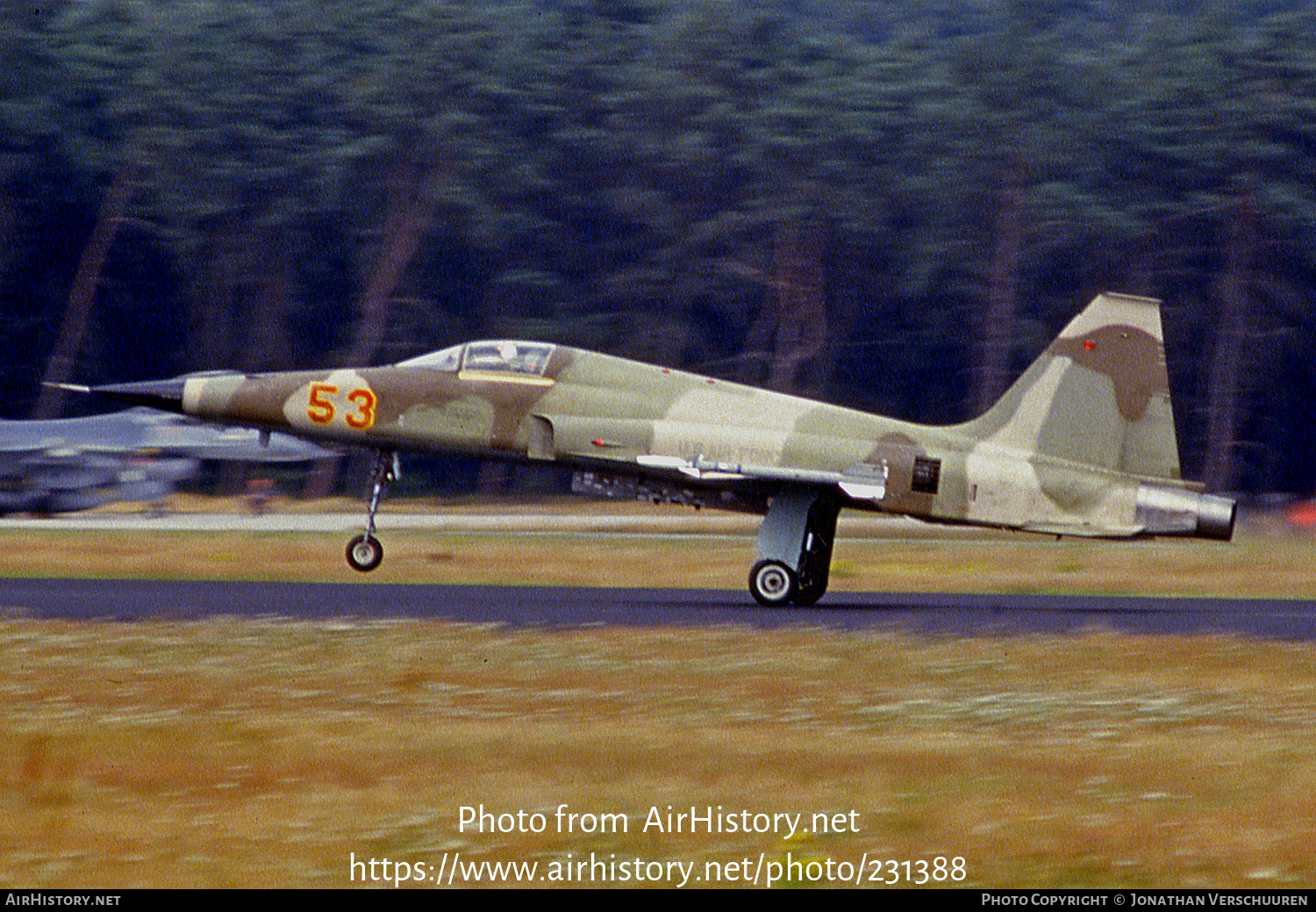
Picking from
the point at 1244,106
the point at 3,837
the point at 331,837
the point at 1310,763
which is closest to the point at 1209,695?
the point at 1310,763

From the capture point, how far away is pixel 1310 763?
34.8 ft

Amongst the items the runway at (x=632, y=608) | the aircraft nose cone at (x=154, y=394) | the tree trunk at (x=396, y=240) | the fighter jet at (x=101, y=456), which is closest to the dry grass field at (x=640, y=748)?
the runway at (x=632, y=608)

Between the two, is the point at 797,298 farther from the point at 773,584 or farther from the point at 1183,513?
the point at 1183,513

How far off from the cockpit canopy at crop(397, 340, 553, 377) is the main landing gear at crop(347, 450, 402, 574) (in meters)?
1.35

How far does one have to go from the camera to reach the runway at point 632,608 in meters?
17.7

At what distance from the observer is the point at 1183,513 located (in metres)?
18.9

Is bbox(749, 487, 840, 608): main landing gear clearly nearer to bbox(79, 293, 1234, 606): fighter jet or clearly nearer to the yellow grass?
bbox(79, 293, 1234, 606): fighter jet

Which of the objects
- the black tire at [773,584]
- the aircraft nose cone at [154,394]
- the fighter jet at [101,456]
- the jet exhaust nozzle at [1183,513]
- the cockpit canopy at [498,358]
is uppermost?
the cockpit canopy at [498,358]

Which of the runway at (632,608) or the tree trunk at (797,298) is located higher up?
the tree trunk at (797,298)

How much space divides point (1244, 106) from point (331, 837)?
48.1m

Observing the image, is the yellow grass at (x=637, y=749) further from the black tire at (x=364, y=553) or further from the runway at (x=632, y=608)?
the black tire at (x=364, y=553)

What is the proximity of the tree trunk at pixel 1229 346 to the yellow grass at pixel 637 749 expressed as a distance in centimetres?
3733

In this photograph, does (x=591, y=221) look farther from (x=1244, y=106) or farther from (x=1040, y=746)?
(x=1040, y=746)

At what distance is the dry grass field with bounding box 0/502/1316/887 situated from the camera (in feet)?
27.0
